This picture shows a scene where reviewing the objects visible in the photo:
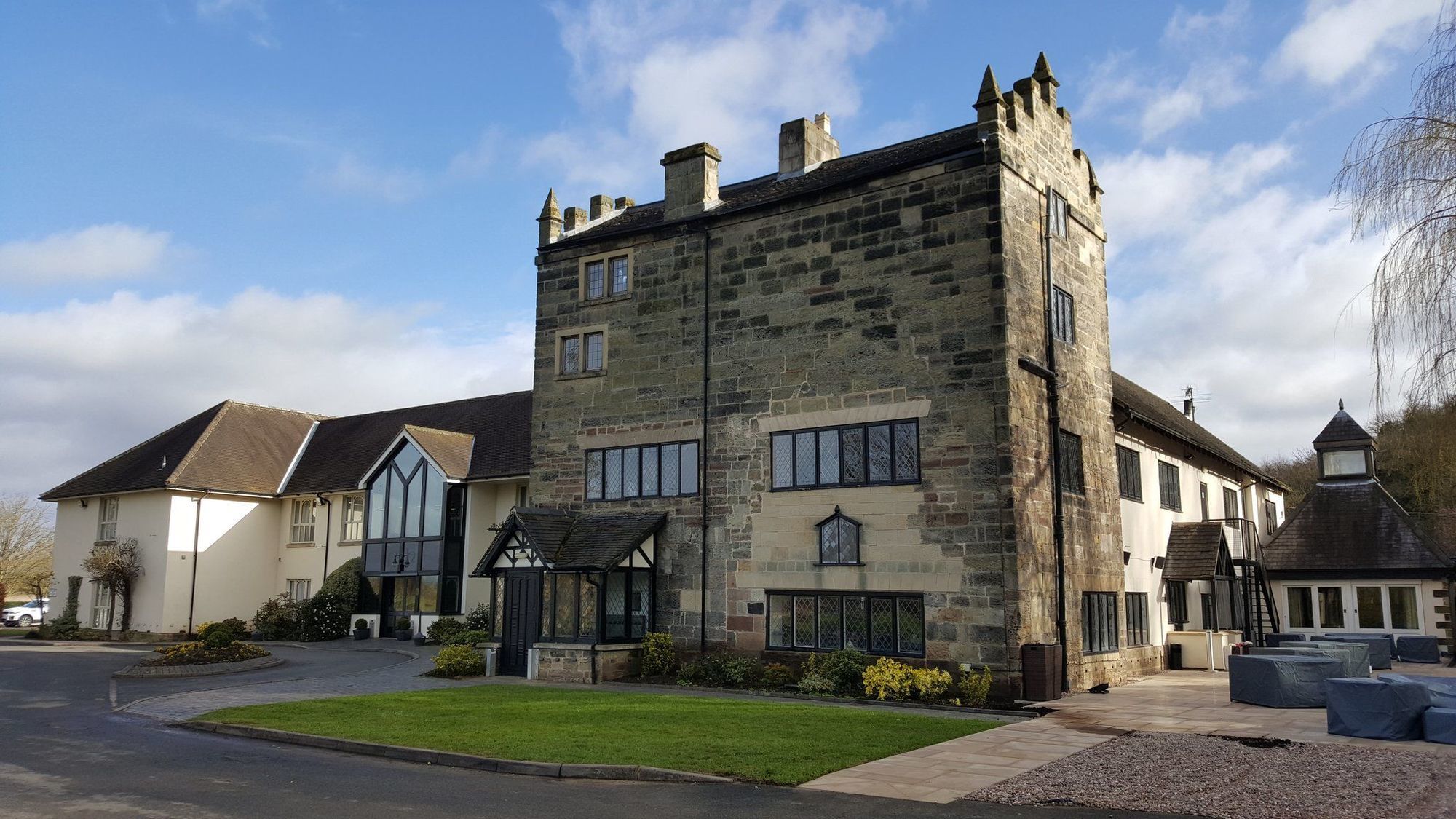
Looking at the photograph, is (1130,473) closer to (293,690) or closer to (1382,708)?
(1382,708)

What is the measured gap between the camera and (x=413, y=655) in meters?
27.9

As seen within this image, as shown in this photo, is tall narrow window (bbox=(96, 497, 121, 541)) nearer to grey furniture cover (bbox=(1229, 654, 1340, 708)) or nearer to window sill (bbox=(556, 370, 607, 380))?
window sill (bbox=(556, 370, 607, 380))

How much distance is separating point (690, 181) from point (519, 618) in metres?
10.2

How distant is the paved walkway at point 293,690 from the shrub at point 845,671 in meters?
7.11

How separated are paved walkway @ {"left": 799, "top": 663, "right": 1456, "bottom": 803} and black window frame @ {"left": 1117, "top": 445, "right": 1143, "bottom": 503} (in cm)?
524

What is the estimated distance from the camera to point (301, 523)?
129 ft

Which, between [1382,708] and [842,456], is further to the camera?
[842,456]

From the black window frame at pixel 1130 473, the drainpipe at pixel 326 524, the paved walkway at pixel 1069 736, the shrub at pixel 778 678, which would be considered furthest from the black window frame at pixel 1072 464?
the drainpipe at pixel 326 524

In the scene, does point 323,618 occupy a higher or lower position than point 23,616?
higher

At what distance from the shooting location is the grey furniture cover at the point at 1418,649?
25.4m

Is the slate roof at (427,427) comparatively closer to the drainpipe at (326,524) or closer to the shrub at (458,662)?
the drainpipe at (326,524)

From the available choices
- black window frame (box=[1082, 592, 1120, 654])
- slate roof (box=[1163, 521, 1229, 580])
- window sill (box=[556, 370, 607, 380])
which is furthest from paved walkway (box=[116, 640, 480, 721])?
slate roof (box=[1163, 521, 1229, 580])

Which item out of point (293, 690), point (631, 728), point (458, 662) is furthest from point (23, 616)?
point (631, 728)

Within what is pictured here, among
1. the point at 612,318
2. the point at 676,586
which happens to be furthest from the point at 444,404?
the point at 676,586
